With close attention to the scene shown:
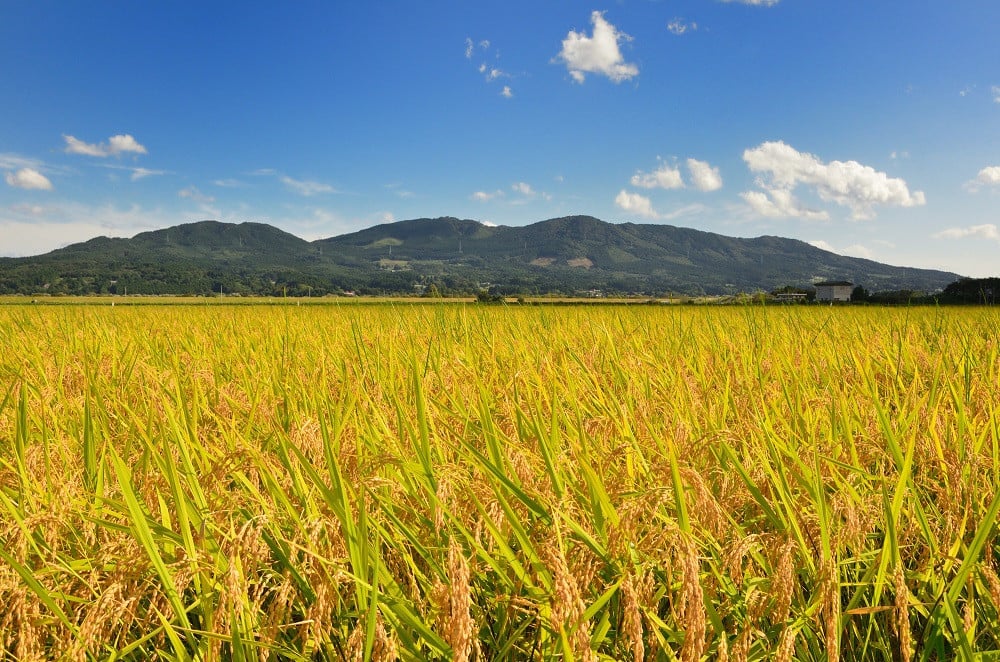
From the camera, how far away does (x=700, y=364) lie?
3.33m

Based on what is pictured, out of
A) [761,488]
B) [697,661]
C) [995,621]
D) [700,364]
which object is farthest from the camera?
[700,364]

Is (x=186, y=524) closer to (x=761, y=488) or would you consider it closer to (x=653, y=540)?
(x=653, y=540)

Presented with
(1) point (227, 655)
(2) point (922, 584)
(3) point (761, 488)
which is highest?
(3) point (761, 488)

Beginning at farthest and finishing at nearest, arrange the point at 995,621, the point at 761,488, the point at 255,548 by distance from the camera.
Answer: the point at 761,488, the point at 995,621, the point at 255,548

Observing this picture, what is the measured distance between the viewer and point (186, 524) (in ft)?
3.80

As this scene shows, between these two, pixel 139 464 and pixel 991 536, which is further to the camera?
pixel 139 464

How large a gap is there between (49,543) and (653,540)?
1.47 meters

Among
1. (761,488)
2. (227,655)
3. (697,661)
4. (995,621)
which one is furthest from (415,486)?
(995,621)

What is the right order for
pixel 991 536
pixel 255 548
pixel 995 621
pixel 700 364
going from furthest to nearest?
1. pixel 700 364
2. pixel 991 536
3. pixel 995 621
4. pixel 255 548

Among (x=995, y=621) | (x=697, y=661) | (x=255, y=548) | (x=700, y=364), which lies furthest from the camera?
(x=700, y=364)

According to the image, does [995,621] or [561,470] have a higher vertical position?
[561,470]

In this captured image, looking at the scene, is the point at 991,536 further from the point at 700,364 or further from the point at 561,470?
the point at 700,364

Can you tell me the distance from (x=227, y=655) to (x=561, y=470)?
36.3 inches

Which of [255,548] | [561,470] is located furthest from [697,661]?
[255,548]
